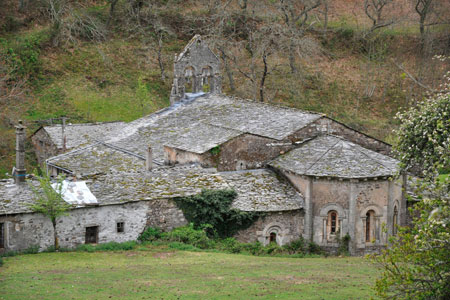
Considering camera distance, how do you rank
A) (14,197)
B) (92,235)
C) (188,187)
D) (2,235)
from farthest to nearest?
1. (188,187)
2. (92,235)
3. (14,197)
4. (2,235)

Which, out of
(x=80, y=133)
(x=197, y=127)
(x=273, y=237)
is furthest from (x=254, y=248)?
(x=80, y=133)

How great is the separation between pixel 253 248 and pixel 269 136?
6.61 m

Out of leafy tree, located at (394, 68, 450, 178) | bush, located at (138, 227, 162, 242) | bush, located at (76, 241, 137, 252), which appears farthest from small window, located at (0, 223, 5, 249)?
leafy tree, located at (394, 68, 450, 178)

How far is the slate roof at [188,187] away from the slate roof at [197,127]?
1993 millimetres

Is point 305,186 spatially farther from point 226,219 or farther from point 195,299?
point 195,299

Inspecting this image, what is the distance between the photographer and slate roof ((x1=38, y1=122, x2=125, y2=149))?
40.1 m

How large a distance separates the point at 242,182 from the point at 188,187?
116 inches

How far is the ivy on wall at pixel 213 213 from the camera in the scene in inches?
1101

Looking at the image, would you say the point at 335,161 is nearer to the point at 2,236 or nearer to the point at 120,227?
the point at 120,227

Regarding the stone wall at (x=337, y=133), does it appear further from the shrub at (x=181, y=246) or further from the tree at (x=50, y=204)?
the tree at (x=50, y=204)

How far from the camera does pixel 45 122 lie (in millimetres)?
45500

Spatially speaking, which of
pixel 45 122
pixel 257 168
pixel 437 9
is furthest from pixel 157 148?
pixel 437 9

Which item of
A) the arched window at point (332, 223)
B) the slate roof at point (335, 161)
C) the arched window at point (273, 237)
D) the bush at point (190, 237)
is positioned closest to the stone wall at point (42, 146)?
the bush at point (190, 237)

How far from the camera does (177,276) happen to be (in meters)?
21.4
